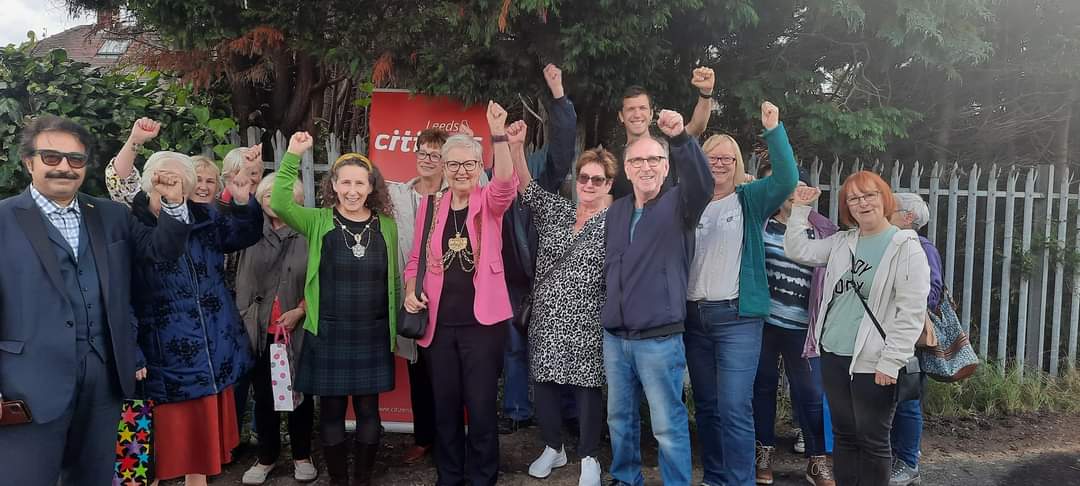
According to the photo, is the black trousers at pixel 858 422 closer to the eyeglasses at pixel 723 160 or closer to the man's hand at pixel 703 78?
the eyeglasses at pixel 723 160

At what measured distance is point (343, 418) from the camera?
3723 millimetres

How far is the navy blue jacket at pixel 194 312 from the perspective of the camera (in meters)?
3.28

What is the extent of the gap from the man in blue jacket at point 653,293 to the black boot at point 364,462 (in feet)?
4.49

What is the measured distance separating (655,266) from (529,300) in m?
0.88

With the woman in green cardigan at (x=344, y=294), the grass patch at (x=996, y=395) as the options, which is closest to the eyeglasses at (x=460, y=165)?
the woman in green cardigan at (x=344, y=294)

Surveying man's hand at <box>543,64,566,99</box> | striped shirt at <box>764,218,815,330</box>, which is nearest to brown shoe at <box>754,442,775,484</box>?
striped shirt at <box>764,218,815,330</box>

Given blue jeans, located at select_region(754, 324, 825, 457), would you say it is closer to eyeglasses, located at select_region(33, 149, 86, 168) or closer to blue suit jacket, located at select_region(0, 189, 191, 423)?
blue suit jacket, located at select_region(0, 189, 191, 423)

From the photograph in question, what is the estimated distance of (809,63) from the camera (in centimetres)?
539

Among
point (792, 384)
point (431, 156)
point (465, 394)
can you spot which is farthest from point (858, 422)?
point (431, 156)

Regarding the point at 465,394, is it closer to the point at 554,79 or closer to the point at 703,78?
the point at 554,79

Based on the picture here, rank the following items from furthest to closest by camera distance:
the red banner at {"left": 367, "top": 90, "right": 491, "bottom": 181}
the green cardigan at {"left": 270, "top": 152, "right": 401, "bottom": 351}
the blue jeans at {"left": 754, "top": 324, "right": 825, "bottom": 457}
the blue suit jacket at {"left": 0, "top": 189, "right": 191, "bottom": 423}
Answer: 1. the red banner at {"left": 367, "top": 90, "right": 491, "bottom": 181}
2. the blue jeans at {"left": 754, "top": 324, "right": 825, "bottom": 457}
3. the green cardigan at {"left": 270, "top": 152, "right": 401, "bottom": 351}
4. the blue suit jacket at {"left": 0, "top": 189, "right": 191, "bottom": 423}

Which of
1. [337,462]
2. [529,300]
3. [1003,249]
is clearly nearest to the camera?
[337,462]

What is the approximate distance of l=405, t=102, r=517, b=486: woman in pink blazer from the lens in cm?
356

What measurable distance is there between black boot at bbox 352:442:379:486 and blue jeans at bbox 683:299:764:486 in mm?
1861
